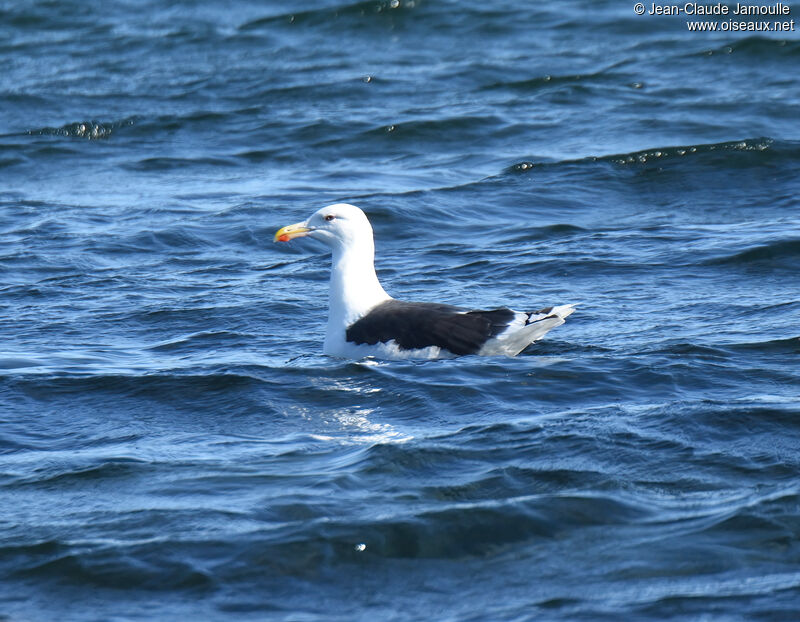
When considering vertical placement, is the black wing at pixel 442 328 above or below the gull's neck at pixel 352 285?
Result: below

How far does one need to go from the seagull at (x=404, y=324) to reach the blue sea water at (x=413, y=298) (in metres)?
0.24

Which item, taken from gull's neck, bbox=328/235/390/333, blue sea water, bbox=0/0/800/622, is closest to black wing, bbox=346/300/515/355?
blue sea water, bbox=0/0/800/622

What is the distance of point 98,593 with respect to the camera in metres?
5.98

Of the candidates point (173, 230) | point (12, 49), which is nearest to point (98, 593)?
point (173, 230)

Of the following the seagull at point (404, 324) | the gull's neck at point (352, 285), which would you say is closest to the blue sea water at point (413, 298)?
the seagull at point (404, 324)

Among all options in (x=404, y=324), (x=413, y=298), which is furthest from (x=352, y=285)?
(x=413, y=298)

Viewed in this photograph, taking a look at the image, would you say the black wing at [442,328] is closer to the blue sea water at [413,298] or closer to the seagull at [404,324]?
the seagull at [404,324]

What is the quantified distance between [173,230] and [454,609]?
854cm

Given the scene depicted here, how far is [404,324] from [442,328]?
0.87 ft

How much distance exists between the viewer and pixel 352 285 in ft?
32.4

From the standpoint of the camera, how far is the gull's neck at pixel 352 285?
9.78m

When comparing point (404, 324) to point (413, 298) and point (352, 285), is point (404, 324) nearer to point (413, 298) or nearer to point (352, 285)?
point (352, 285)

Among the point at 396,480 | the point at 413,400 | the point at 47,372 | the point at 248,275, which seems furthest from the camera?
the point at 248,275

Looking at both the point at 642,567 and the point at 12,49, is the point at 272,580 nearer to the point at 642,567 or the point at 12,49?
the point at 642,567
